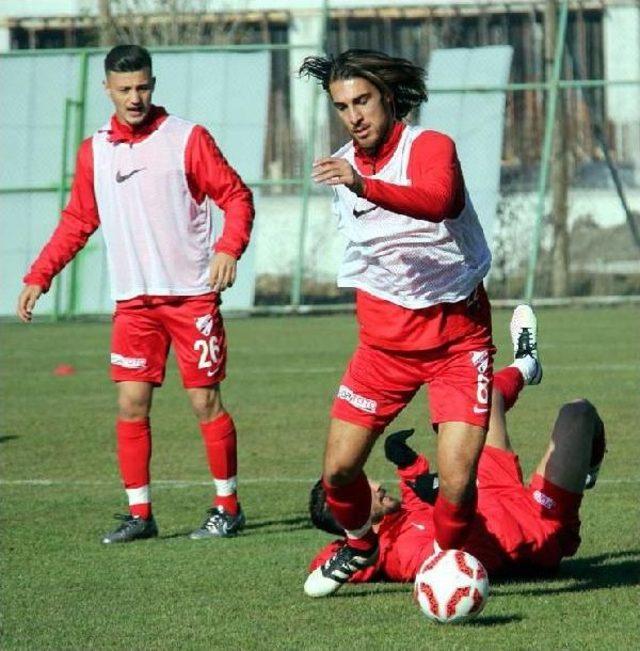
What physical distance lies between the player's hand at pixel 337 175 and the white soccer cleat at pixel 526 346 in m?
2.52

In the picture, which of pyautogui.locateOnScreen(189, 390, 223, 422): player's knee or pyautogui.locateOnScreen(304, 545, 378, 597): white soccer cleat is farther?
pyautogui.locateOnScreen(189, 390, 223, 422): player's knee

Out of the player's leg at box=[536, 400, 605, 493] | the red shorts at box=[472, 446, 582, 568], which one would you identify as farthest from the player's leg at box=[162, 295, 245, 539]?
the player's leg at box=[536, 400, 605, 493]

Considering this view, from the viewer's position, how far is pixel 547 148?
71.8 ft

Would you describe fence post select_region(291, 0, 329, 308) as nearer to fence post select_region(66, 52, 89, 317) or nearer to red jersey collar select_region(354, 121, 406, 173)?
fence post select_region(66, 52, 89, 317)

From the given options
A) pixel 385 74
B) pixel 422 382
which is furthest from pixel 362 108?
pixel 422 382

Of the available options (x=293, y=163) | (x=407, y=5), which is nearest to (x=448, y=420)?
(x=293, y=163)

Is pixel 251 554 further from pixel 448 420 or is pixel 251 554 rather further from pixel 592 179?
pixel 592 179

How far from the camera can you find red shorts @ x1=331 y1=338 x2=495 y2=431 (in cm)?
610

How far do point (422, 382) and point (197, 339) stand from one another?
6.66ft

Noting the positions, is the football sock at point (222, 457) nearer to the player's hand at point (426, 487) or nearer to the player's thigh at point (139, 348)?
the player's thigh at point (139, 348)

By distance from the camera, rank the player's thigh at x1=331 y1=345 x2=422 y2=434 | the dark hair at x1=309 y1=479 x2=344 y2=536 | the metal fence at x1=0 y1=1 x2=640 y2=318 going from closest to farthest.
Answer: the player's thigh at x1=331 y1=345 x2=422 y2=434 → the dark hair at x1=309 y1=479 x2=344 y2=536 → the metal fence at x1=0 y1=1 x2=640 y2=318

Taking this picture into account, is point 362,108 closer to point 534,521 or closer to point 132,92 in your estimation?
point 534,521

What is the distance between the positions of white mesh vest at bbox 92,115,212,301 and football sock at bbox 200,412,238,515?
656 millimetres

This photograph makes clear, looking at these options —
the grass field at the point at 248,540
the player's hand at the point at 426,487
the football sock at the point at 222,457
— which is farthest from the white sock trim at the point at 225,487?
the player's hand at the point at 426,487
